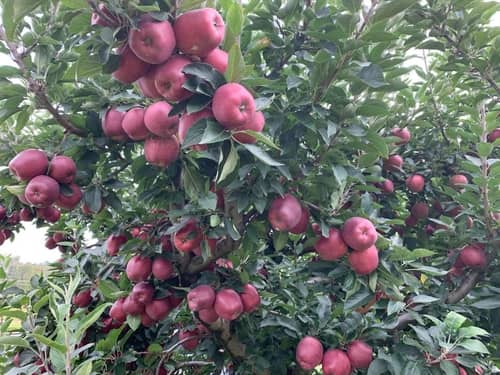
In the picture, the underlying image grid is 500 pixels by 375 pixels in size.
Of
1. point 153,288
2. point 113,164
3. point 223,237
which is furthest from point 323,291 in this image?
point 113,164

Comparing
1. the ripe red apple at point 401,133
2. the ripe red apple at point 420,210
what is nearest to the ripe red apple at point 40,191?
the ripe red apple at point 401,133

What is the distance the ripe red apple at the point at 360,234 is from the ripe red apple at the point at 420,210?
1.32 m

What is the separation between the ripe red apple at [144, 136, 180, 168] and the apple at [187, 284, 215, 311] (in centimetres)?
54

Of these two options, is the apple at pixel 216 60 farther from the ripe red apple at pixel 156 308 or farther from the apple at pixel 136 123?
the ripe red apple at pixel 156 308

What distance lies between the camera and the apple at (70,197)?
1661mm

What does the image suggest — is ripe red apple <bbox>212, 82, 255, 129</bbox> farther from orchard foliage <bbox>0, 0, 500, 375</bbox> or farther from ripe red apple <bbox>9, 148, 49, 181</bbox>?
ripe red apple <bbox>9, 148, 49, 181</bbox>

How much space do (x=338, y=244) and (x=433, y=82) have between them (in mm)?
1654

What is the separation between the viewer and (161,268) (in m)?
1.78

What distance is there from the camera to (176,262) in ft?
6.26

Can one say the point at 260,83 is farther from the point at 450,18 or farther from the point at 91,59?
the point at 450,18

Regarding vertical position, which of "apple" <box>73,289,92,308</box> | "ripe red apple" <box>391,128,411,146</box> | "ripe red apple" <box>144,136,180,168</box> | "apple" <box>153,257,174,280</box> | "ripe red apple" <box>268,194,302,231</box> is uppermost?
"ripe red apple" <box>144,136,180,168</box>

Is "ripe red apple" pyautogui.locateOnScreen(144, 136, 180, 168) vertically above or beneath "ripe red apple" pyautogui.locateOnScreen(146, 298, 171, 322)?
above

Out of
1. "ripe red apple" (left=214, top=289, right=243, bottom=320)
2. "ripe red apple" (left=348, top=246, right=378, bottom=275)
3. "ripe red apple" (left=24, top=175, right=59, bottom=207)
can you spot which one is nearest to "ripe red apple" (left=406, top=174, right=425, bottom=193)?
"ripe red apple" (left=348, top=246, right=378, bottom=275)

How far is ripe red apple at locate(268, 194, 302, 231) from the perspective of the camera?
1.53 metres
